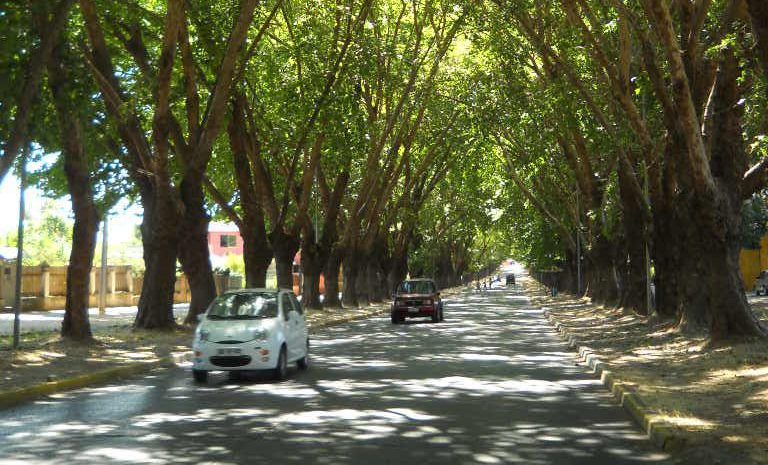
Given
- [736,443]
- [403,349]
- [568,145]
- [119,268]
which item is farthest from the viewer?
[119,268]

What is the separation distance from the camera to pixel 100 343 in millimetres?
20219

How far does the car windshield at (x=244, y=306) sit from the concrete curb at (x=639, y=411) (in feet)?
18.0

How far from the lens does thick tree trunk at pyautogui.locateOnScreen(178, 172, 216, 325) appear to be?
24.1 m

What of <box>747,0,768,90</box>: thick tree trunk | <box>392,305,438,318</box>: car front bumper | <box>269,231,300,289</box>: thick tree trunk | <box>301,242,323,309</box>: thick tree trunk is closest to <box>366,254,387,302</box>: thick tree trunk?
<box>301,242,323,309</box>: thick tree trunk

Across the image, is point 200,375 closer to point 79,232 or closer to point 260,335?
point 260,335

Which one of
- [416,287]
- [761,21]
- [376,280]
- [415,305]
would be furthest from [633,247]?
[376,280]

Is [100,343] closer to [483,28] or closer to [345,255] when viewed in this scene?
[483,28]

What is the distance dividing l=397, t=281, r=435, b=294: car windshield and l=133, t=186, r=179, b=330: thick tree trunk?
473 inches

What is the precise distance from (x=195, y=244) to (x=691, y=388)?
53.4 ft

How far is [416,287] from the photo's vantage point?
34656mm

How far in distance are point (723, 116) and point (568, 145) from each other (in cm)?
1506

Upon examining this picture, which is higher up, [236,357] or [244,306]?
[244,306]

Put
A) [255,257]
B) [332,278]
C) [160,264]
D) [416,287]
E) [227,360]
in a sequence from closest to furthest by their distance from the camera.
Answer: [227,360] < [160,264] < [255,257] < [416,287] < [332,278]

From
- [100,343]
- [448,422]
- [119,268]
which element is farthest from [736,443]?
[119,268]
